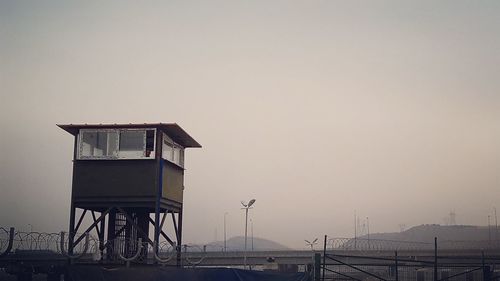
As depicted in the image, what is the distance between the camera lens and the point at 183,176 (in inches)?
1275

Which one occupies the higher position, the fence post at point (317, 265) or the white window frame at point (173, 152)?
the white window frame at point (173, 152)

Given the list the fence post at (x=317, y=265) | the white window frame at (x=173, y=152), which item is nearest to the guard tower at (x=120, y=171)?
the white window frame at (x=173, y=152)

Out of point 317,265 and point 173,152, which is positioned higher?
point 173,152

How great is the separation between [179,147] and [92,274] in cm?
1366

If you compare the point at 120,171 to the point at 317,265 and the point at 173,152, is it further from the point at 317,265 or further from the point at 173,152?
the point at 317,265

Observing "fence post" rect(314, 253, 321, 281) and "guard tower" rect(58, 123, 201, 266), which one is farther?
"guard tower" rect(58, 123, 201, 266)

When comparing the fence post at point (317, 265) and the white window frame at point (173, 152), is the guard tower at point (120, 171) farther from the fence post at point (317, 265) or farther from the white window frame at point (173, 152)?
the fence post at point (317, 265)

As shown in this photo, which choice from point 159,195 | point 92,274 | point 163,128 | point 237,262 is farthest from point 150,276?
point 237,262

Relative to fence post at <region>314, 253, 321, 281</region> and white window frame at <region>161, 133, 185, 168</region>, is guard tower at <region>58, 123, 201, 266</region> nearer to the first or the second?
white window frame at <region>161, 133, 185, 168</region>

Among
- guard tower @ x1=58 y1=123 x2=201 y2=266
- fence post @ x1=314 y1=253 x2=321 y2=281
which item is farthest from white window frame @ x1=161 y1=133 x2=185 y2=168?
fence post @ x1=314 y1=253 x2=321 y2=281

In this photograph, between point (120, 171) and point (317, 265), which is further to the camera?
point (120, 171)

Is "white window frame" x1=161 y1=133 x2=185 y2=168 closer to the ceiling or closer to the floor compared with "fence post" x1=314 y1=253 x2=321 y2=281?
closer to the ceiling

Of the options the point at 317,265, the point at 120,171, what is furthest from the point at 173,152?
the point at 317,265

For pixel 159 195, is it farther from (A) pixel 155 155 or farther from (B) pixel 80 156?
(B) pixel 80 156
